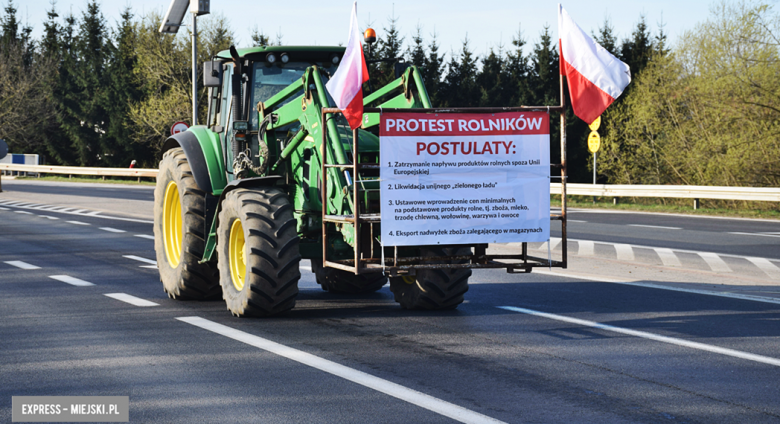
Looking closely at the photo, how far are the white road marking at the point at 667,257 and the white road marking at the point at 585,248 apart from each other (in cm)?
112

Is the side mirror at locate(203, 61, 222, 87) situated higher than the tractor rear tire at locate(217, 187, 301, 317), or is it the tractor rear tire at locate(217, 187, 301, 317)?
the side mirror at locate(203, 61, 222, 87)

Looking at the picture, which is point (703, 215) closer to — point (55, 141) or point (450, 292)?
point (450, 292)

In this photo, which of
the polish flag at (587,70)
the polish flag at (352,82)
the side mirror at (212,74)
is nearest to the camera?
the polish flag at (352,82)

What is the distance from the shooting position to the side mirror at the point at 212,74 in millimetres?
9203

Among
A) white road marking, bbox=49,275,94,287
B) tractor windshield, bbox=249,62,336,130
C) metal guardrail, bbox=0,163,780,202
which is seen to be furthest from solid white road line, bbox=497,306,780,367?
metal guardrail, bbox=0,163,780,202

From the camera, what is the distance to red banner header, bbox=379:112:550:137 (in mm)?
7273

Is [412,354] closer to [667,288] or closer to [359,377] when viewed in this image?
[359,377]

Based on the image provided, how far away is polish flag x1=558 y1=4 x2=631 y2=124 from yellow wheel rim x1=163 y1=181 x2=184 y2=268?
5.00 m

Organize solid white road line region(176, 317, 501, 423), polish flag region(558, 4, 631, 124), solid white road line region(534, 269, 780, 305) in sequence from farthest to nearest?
solid white road line region(534, 269, 780, 305)
polish flag region(558, 4, 631, 124)
solid white road line region(176, 317, 501, 423)

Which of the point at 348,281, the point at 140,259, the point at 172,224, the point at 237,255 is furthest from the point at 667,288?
the point at 140,259

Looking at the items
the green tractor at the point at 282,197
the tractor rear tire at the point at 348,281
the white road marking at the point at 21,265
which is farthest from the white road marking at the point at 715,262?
Result: the white road marking at the point at 21,265

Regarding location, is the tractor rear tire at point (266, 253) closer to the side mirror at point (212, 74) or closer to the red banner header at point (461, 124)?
the red banner header at point (461, 124)

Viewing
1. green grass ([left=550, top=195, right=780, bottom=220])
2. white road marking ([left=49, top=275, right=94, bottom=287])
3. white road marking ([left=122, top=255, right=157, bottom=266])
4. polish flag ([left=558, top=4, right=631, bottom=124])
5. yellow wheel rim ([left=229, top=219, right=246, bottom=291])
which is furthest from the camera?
green grass ([left=550, top=195, right=780, bottom=220])

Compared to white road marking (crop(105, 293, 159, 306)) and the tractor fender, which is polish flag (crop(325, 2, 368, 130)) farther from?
white road marking (crop(105, 293, 159, 306))
